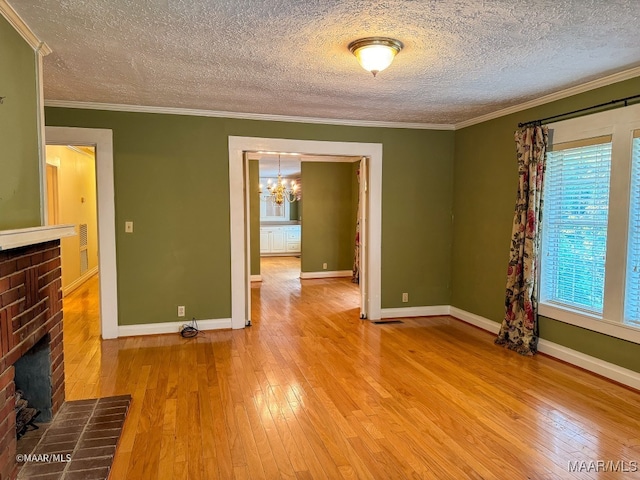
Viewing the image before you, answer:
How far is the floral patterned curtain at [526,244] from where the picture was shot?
12.5ft

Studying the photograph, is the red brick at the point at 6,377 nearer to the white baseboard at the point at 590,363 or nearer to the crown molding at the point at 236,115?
the crown molding at the point at 236,115

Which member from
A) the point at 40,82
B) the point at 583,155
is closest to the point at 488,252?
the point at 583,155

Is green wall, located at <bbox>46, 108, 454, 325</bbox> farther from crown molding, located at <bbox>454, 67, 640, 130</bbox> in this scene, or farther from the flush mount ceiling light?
the flush mount ceiling light

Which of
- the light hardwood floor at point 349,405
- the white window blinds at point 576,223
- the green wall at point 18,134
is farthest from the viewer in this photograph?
the white window blinds at point 576,223

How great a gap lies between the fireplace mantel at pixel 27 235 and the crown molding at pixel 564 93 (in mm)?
3939

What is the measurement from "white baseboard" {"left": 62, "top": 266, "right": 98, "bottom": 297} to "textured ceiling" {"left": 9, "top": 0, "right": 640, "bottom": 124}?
3.66 m

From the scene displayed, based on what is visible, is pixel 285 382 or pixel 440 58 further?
pixel 285 382

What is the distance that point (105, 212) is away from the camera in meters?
4.19

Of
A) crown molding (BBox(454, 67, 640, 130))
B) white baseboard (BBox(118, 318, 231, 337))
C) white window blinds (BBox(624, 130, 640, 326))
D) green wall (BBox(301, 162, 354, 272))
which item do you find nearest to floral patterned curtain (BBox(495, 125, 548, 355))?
crown molding (BBox(454, 67, 640, 130))

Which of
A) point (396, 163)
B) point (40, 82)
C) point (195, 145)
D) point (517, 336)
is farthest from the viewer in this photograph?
point (396, 163)

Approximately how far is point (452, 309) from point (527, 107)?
255 cm

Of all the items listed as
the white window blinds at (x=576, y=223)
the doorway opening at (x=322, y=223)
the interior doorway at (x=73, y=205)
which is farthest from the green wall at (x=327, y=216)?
the white window blinds at (x=576, y=223)

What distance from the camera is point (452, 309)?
531 cm

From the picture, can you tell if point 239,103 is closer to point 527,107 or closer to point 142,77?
point 142,77
